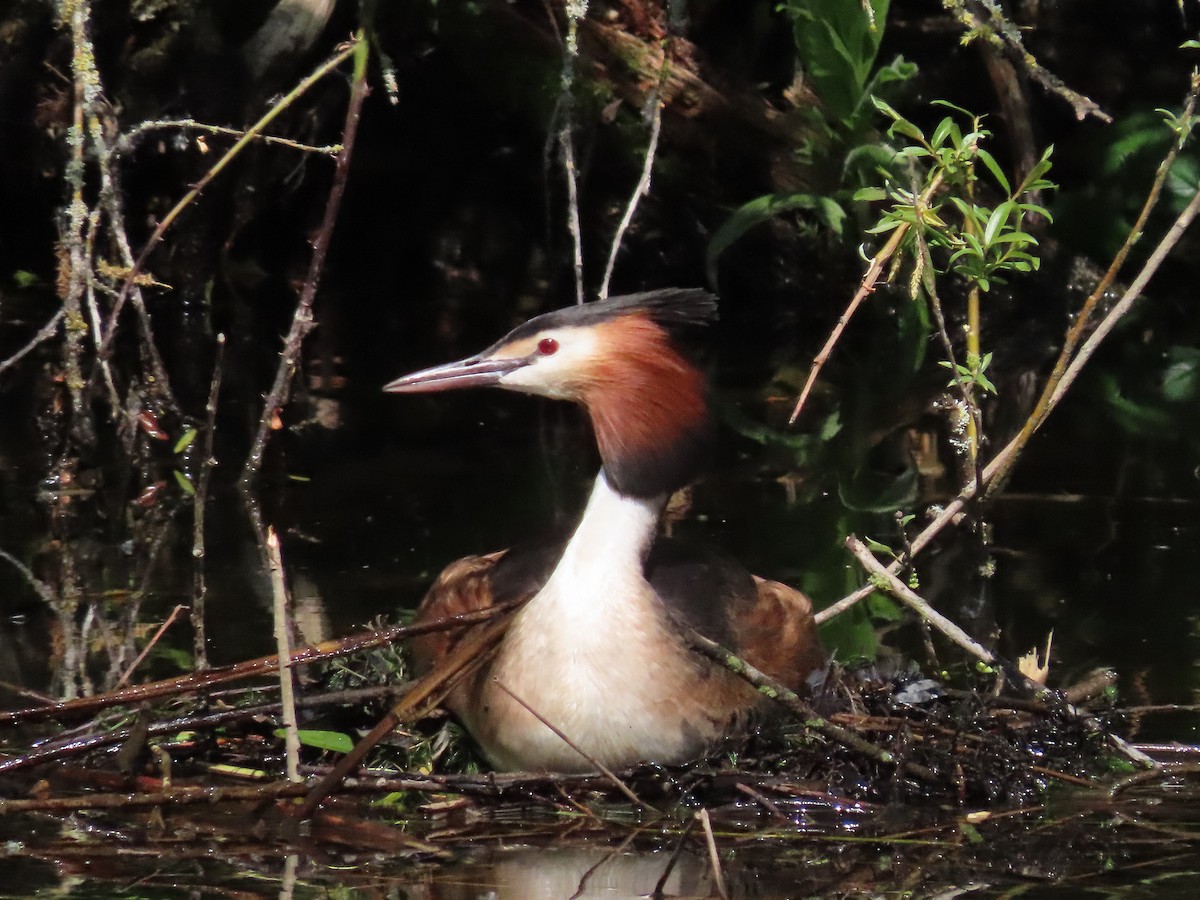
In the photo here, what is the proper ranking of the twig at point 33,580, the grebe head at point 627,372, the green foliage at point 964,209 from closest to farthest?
1. the green foliage at point 964,209
2. the grebe head at point 627,372
3. the twig at point 33,580

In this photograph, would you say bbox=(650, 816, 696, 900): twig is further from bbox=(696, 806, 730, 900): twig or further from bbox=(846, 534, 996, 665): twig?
bbox=(846, 534, 996, 665): twig

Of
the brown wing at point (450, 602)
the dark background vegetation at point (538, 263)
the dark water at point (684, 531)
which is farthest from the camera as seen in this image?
the dark background vegetation at point (538, 263)

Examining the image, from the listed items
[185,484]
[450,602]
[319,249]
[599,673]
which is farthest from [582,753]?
[185,484]

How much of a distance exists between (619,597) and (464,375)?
2.29 feet

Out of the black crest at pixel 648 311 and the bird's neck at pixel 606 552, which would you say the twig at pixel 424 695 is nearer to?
the bird's neck at pixel 606 552

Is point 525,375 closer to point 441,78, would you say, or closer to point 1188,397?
point 1188,397

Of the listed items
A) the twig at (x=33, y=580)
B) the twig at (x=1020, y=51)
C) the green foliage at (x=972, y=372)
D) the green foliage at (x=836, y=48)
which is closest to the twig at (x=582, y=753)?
the green foliage at (x=972, y=372)

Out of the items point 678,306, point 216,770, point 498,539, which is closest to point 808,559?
point 498,539

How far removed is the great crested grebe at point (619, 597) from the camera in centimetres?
399

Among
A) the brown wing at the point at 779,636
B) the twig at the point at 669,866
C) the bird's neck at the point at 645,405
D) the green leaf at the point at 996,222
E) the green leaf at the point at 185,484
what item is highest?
the green leaf at the point at 996,222

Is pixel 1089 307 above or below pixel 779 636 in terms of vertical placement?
above

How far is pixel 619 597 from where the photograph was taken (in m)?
4.10

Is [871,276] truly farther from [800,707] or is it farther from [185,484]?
[185,484]

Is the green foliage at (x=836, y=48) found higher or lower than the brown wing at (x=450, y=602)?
higher
